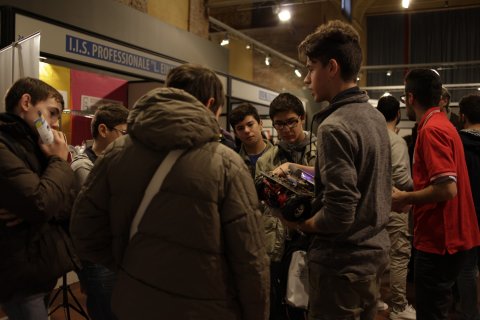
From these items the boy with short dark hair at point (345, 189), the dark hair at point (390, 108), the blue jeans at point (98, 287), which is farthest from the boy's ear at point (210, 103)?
the dark hair at point (390, 108)

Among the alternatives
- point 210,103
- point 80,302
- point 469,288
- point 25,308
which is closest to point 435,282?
point 469,288

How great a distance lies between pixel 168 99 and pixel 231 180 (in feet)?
0.98

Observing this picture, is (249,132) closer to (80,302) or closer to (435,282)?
(435,282)

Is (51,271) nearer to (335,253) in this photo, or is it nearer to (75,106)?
(335,253)

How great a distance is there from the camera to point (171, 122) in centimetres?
130

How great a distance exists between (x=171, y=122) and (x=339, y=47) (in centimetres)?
71

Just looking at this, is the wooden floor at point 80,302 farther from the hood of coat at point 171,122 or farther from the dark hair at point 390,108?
the hood of coat at point 171,122

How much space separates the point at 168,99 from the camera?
134 cm

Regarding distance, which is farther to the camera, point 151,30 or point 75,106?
point 151,30

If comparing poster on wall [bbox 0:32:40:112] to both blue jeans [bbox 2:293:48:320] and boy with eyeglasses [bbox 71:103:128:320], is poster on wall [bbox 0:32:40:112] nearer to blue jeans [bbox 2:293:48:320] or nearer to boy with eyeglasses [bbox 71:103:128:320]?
boy with eyeglasses [bbox 71:103:128:320]

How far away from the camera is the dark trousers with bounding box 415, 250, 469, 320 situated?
2.24 meters

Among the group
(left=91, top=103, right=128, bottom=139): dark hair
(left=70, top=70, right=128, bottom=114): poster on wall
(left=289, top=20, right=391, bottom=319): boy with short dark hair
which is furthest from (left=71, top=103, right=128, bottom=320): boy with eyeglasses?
(left=70, top=70, right=128, bottom=114): poster on wall

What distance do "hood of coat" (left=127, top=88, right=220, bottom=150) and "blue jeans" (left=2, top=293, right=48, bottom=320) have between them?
3.15ft

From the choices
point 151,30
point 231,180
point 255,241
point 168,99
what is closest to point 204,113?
point 168,99
